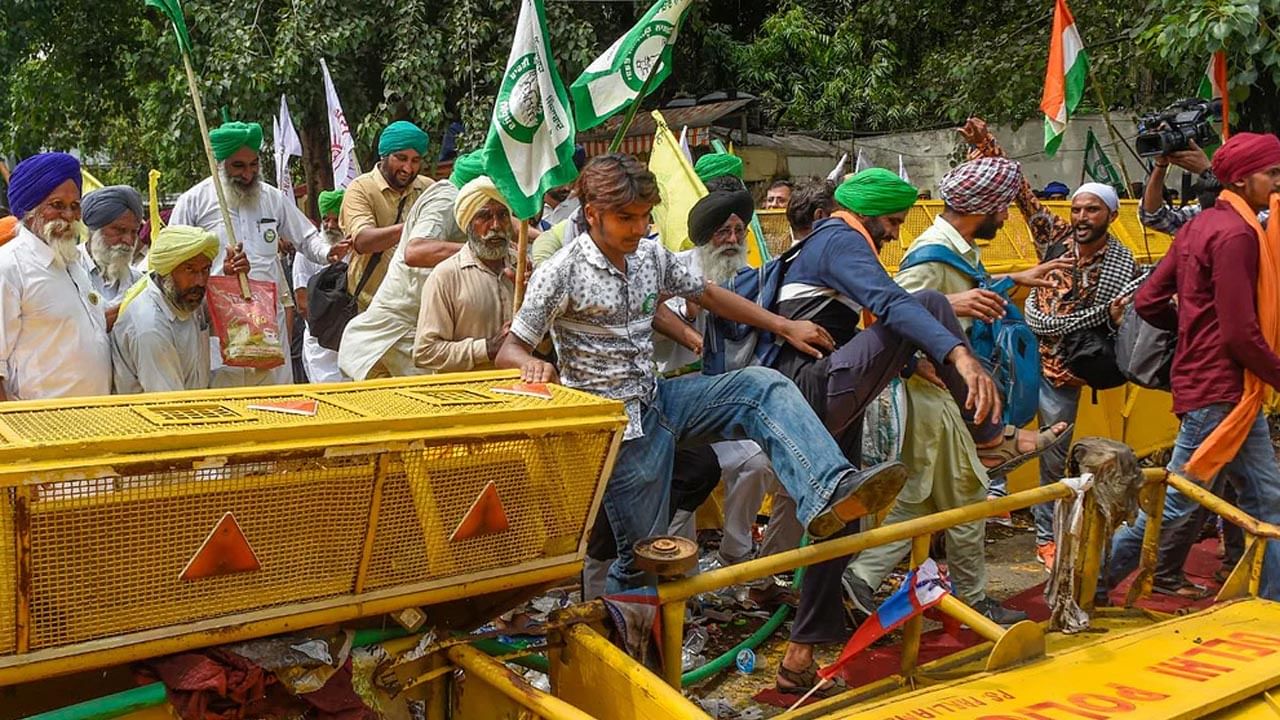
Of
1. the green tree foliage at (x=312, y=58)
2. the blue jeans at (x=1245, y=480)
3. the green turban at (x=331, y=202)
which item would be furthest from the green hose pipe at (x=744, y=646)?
the green tree foliage at (x=312, y=58)

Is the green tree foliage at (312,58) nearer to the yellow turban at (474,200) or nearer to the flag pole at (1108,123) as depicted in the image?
the flag pole at (1108,123)

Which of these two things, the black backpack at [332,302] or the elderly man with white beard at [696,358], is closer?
the elderly man with white beard at [696,358]

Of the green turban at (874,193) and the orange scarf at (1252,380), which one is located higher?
the green turban at (874,193)

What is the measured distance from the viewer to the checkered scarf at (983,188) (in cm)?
486

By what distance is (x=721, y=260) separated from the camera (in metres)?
5.44

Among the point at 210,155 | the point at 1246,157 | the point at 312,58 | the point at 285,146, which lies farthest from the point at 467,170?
the point at 312,58

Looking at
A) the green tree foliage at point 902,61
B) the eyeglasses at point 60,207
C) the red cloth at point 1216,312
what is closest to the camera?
→ the eyeglasses at point 60,207

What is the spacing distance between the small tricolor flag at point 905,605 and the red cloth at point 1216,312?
1.86m

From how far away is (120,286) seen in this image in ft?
17.7

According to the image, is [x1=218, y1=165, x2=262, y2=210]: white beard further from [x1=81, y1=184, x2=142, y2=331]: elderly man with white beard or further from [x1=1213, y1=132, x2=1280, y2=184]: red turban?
[x1=1213, y1=132, x2=1280, y2=184]: red turban

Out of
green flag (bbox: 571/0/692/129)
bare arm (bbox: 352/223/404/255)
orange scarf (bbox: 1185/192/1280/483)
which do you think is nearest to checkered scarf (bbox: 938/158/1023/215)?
orange scarf (bbox: 1185/192/1280/483)

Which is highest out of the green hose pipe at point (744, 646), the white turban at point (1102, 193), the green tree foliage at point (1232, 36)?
the green tree foliage at point (1232, 36)

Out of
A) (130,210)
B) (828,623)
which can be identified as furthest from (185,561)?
(130,210)

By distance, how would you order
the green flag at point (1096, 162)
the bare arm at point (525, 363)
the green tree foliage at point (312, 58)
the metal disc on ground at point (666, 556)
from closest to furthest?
the metal disc on ground at point (666, 556) < the bare arm at point (525, 363) < the green flag at point (1096, 162) < the green tree foliage at point (312, 58)
